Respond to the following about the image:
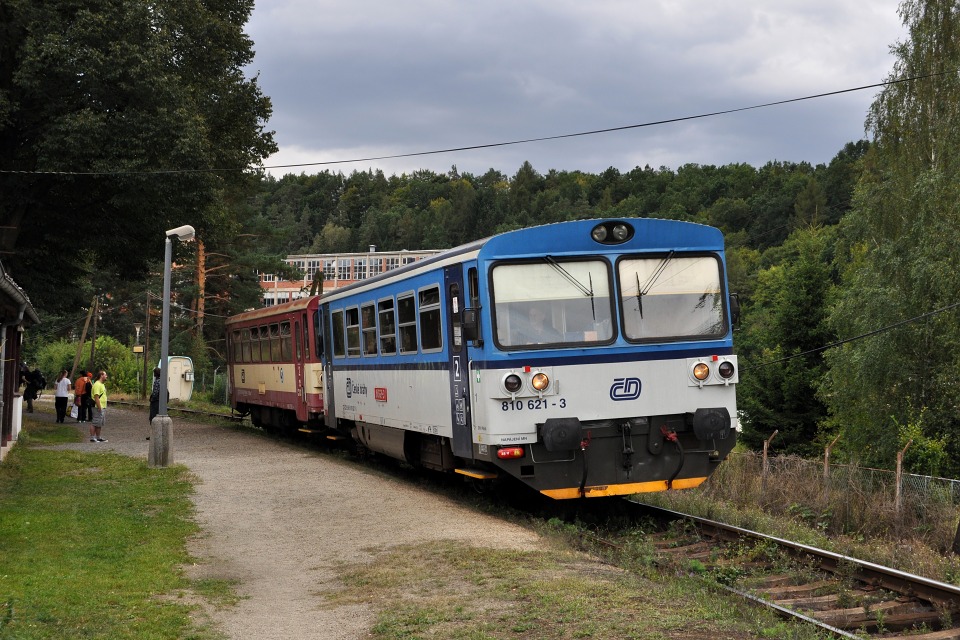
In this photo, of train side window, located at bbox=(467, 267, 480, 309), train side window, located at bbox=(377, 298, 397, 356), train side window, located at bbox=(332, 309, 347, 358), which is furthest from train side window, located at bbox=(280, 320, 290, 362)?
train side window, located at bbox=(467, 267, 480, 309)

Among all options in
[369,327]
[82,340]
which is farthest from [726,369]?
[82,340]

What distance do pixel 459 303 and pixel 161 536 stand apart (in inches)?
157

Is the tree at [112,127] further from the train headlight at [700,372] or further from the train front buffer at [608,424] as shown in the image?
the train headlight at [700,372]

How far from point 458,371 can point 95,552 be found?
4.20 m

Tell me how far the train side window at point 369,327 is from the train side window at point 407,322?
141cm

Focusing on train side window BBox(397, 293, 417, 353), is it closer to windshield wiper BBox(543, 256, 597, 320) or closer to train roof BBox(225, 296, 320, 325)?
windshield wiper BBox(543, 256, 597, 320)

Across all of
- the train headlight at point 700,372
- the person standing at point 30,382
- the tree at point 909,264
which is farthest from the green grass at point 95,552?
the tree at point 909,264

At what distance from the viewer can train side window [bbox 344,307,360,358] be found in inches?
664

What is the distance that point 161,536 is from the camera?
1116 cm

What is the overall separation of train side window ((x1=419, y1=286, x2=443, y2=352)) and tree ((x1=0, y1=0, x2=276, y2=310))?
14614 millimetres

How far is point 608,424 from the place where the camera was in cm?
1116

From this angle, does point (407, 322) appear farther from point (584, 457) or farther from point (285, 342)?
point (285, 342)

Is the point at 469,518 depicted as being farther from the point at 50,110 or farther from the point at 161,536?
the point at 50,110

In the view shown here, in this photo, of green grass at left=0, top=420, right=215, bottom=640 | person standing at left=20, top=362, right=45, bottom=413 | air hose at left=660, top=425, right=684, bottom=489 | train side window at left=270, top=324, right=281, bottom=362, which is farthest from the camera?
person standing at left=20, top=362, right=45, bottom=413
